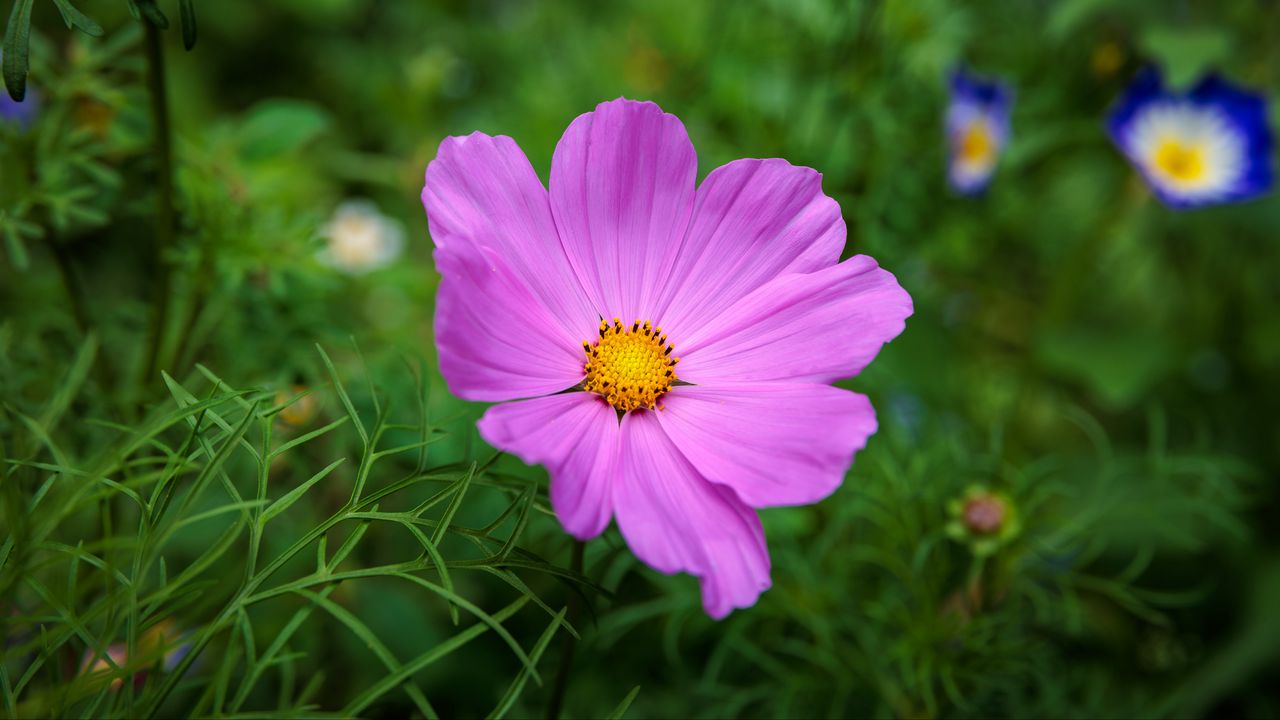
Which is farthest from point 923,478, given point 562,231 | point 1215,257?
point 1215,257

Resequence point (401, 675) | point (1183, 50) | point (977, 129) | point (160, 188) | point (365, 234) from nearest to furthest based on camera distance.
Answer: point (401, 675) → point (160, 188) → point (1183, 50) → point (977, 129) → point (365, 234)

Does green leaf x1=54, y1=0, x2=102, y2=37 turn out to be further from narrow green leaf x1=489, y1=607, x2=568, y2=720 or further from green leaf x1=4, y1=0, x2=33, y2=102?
narrow green leaf x1=489, y1=607, x2=568, y2=720

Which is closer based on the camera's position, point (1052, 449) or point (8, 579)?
point (8, 579)

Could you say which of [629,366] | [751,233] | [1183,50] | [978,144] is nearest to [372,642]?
[629,366]

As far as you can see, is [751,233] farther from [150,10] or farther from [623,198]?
[150,10]

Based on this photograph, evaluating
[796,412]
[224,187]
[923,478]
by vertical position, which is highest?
[796,412]

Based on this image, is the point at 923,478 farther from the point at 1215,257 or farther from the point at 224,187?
the point at 1215,257
